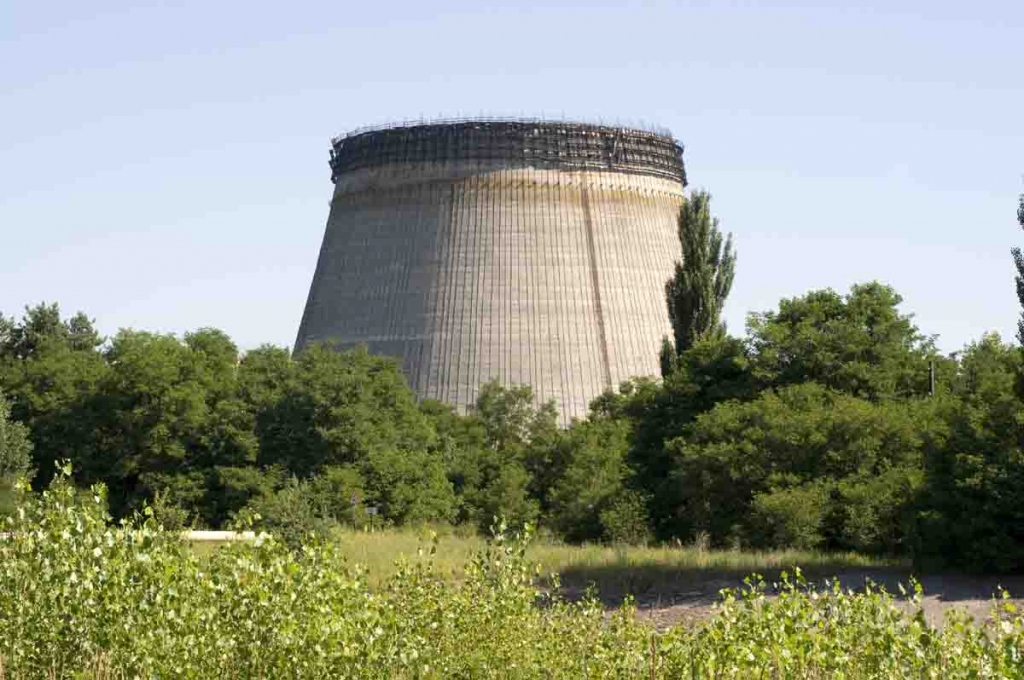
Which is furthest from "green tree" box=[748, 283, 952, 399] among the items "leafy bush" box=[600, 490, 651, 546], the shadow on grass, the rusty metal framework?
the rusty metal framework

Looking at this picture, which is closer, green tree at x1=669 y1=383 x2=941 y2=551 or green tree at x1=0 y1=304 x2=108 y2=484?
green tree at x1=669 y1=383 x2=941 y2=551

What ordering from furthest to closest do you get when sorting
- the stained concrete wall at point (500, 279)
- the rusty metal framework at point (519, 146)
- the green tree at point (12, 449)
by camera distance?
the rusty metal framework at point (519, 146) → the stained concrete wall at point (500, 279) → the green tree at point (12, 449)

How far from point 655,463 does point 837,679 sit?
26.4m

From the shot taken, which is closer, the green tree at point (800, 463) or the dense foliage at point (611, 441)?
the dense foliage at point (611, 441)

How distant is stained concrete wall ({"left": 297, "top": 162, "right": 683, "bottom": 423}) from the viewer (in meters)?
45.5

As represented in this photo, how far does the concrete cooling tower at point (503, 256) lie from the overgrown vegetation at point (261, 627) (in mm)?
33747

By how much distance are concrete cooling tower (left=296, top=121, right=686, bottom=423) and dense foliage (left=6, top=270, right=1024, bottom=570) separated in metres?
1.30

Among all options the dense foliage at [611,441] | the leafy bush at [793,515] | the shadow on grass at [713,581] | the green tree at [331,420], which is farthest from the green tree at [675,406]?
the green tree at [331,420]

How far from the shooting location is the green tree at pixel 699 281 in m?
43.2

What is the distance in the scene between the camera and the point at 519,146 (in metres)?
49.1

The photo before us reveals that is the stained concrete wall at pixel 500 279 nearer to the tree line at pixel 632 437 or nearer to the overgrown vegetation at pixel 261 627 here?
the tree line at pixel 632 437

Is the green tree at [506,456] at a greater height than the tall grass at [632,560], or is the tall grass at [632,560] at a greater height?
the green tree at [506,456]

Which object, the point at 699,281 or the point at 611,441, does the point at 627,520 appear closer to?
the point at 611,441

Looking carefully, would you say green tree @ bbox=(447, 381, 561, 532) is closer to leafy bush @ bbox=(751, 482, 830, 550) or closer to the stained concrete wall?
the stained concrete wall
